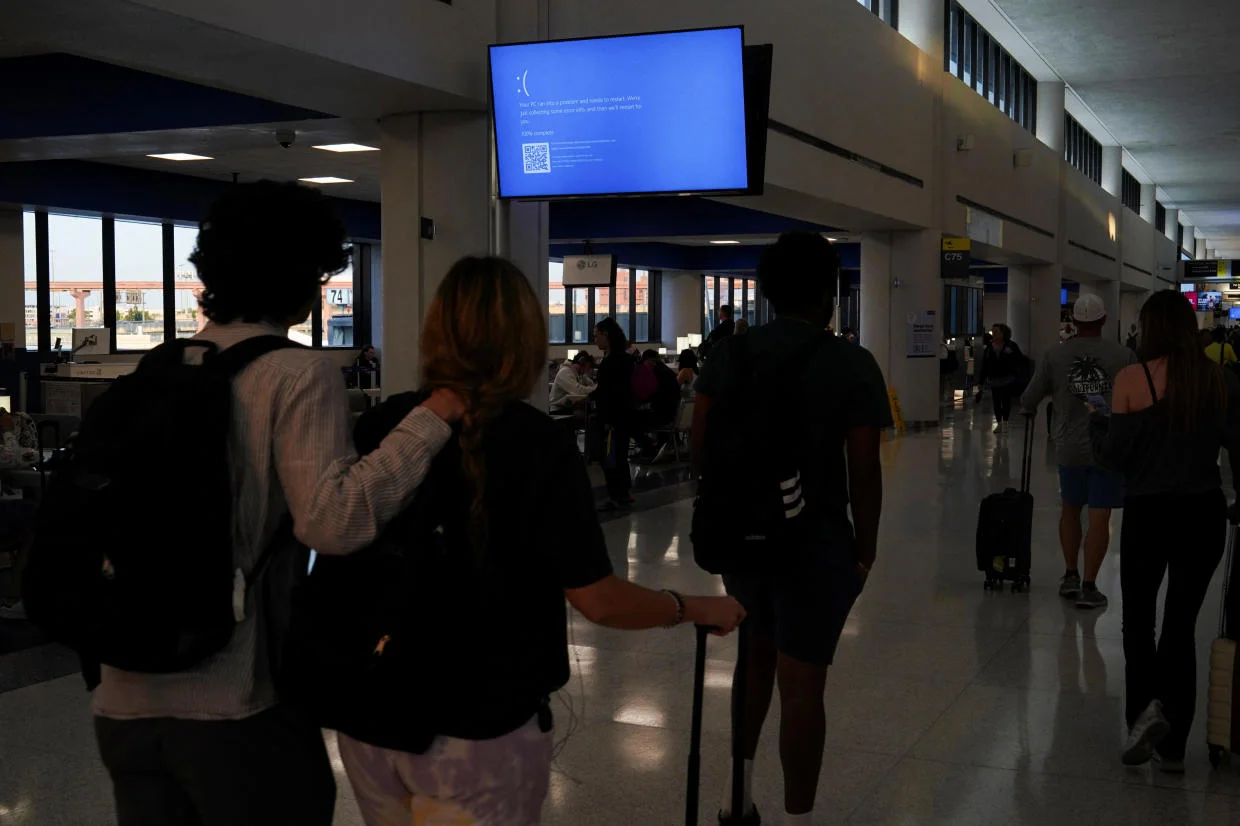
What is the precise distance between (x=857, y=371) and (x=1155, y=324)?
4.69 ft

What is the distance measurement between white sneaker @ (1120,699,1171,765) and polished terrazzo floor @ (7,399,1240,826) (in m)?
0.06

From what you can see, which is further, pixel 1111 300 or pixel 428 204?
pixel 1111 300

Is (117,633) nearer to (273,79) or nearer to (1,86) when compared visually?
(273,79)

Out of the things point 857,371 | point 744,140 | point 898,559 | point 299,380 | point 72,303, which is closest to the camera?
point 299,380

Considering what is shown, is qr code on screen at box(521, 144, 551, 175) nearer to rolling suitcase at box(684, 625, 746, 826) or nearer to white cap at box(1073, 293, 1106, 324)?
white cap at box(1073, 293, 1106, 324)

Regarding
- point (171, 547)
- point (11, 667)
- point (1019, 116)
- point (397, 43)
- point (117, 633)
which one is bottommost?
point (11, 667)

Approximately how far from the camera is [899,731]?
4258 mm

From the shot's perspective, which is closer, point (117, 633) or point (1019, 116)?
point (117, 633)

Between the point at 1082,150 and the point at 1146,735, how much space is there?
30.3m

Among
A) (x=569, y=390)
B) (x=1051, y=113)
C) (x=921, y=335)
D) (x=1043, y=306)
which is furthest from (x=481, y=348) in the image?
(x=1043, y=306)

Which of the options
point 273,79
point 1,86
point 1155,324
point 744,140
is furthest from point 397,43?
point 1155,324

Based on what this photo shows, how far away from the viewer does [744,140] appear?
26.9 feet

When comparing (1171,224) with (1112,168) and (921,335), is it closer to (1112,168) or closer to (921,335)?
(1112,168)

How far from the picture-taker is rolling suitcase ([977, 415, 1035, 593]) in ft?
21.5
